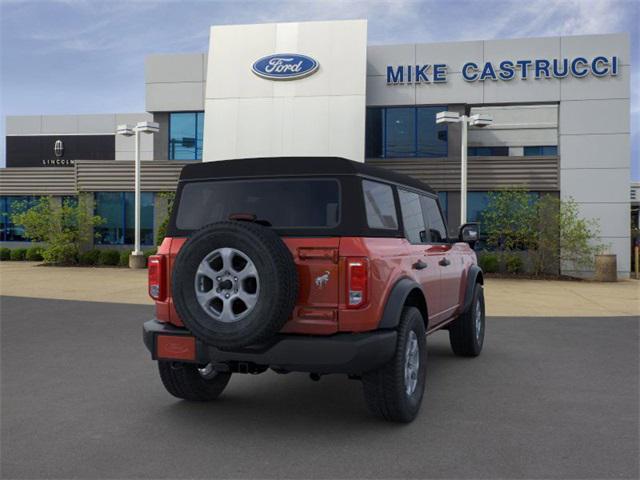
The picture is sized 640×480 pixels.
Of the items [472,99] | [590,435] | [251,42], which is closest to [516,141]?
[472,99]

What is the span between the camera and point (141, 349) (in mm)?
7539

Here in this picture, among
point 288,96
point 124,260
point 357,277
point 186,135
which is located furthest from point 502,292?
point 186,135

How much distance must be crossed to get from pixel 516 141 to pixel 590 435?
29.6m

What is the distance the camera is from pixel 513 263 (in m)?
20.7

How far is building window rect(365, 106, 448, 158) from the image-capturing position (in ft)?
76.8

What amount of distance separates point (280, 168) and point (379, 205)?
0.80 m

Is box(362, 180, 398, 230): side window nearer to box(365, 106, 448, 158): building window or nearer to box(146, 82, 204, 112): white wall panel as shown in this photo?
box(365, 106, 448, 158): building window

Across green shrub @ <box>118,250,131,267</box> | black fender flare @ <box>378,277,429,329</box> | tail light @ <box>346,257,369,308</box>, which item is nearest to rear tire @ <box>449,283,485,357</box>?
black fender flare @ <box>378,277,429,329</box>

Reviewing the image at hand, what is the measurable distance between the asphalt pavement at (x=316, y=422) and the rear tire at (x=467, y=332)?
0.16 meters

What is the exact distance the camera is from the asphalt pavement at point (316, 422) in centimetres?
375

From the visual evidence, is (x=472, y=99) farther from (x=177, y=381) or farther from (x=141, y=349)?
(x=177, y=381)

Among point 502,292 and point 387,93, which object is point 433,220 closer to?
point 502,292

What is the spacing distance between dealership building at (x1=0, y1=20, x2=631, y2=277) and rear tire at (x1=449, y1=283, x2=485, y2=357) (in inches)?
560

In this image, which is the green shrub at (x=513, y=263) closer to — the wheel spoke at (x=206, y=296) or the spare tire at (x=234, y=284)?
the spare tire at (x=234, y=284)
